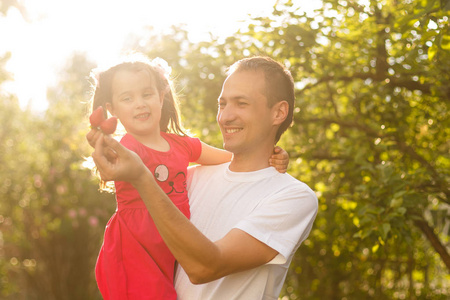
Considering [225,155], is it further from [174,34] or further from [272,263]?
[174,34]

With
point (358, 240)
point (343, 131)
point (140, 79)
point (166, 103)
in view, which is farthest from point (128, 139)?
point (358, 240)

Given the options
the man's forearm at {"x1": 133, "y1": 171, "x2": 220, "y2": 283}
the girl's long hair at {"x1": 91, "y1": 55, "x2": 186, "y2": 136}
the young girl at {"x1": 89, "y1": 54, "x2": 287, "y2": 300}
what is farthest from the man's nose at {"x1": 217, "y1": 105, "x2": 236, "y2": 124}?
the man's forearm at {"x1": 133, "y1": 171, "x2": 220, "y2": 283}

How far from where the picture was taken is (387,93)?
13.9 feet

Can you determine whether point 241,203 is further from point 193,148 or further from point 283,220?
point 193,148

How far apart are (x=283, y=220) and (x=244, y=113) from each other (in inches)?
18.8

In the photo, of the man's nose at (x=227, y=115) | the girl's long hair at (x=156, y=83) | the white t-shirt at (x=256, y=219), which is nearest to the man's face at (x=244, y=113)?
the man's nose at (x=227, y=115)

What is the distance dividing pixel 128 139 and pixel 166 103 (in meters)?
0.43

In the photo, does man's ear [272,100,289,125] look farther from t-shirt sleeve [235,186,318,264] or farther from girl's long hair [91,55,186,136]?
girl's long hair [91,55,186,136]

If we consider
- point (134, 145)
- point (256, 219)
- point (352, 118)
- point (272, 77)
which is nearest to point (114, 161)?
point (256, 219)

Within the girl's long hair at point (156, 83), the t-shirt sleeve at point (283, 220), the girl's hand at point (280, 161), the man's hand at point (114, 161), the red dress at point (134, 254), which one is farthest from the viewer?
the girl's long hair at point (156, 83)

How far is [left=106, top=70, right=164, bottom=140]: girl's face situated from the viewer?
221cm

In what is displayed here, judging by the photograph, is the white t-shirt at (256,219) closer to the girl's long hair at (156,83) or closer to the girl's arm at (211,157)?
the girl's arm at (211,157)

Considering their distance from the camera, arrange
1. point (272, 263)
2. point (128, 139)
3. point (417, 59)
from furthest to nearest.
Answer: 1. point (417, 59)
2. point (128, 139)
3. point (272, 263)

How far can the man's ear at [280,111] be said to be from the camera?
222cm
